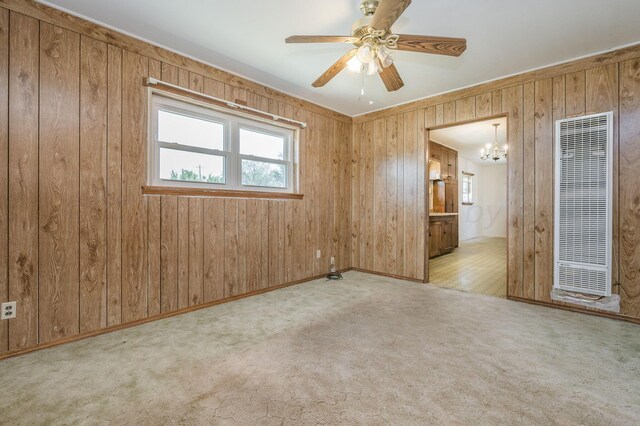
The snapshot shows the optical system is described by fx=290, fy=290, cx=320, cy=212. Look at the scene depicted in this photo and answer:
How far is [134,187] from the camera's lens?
102 inches

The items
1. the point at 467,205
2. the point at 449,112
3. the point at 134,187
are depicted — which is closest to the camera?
the point at 134,187

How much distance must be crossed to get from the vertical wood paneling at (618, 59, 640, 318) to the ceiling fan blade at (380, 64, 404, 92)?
215 centimetres

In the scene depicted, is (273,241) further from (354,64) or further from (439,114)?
(439,114)

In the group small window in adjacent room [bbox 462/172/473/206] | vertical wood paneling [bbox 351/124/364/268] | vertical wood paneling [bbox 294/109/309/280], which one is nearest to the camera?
vertical wood paneling [bbox 294/109/309/280]

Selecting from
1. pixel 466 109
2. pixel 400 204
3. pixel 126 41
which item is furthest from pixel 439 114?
pixel 126 41

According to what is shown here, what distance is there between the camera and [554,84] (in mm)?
3057

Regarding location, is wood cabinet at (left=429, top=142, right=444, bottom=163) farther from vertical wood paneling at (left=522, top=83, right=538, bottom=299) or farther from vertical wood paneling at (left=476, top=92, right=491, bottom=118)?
Answer: vertical wood paneling at (left=522, top=83, right=538, bottom=299)

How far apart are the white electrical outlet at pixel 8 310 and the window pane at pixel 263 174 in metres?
2.14

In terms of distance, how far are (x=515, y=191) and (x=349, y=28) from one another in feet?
Result: 8.29

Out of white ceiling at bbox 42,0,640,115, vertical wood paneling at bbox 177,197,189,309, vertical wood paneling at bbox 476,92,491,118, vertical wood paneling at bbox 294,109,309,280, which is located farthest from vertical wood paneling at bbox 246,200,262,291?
vertical wood paneling at bbox 476,92,491,118

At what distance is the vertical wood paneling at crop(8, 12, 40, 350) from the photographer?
6.71 feet

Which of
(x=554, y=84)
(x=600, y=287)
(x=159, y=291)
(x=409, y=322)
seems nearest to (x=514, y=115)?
(x=554, y=84)

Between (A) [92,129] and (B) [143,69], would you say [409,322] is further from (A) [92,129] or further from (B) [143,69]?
(B) [143,69]

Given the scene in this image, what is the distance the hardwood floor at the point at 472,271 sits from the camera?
383 cm
